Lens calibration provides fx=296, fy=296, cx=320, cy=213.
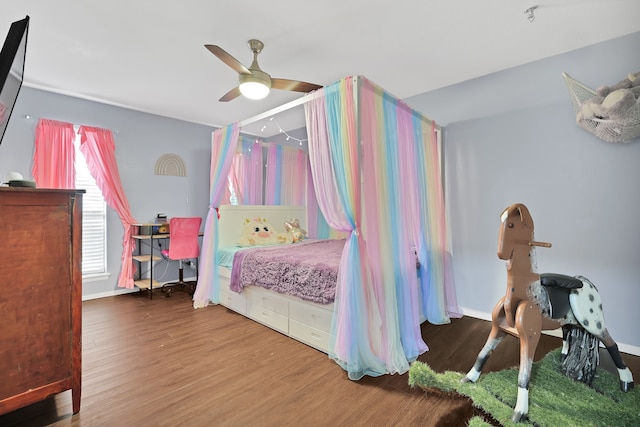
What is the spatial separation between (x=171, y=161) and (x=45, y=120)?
59.8 inches

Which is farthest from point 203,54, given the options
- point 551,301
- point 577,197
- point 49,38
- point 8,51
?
point 577,197

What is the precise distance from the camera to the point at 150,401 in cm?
185

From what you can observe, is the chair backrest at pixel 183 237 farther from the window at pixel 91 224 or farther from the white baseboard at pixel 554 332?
the white baseboard at pixel 554 332

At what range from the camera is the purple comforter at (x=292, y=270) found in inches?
99.3

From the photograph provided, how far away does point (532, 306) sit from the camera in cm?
168

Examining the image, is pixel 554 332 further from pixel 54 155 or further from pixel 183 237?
pixel 54 155

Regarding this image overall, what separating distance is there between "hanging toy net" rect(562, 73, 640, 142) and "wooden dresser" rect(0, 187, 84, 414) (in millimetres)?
3961

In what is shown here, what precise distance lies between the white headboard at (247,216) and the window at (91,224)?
177 cm

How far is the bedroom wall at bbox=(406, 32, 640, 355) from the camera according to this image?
2.59 meters

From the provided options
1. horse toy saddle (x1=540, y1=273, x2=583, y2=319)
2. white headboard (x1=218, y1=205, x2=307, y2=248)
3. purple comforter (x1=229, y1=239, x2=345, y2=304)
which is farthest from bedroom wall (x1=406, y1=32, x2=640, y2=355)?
white headboard (x1=218, y1=205, x2=307, y2=248)

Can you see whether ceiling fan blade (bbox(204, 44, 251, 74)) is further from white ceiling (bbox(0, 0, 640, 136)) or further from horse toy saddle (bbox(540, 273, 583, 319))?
horse toy saddle (bbox(540, 273, 583, 319))

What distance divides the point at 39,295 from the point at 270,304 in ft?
6.01

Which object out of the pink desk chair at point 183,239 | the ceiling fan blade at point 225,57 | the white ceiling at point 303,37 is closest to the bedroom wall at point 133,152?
the white ceiling at point 303,37

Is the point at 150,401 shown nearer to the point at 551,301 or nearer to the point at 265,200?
the point at 551,301
